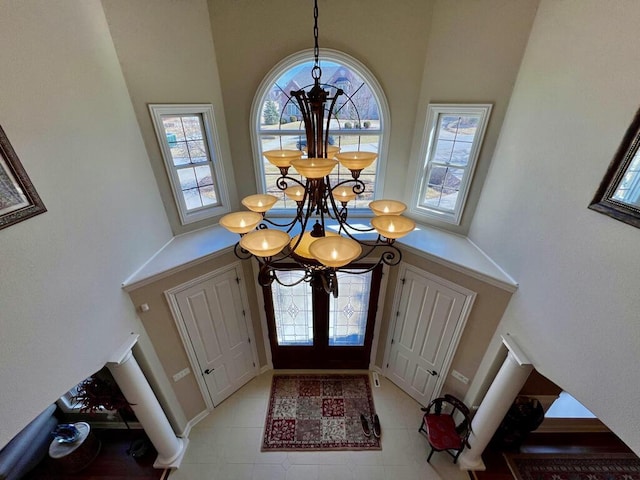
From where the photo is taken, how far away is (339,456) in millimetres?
3381

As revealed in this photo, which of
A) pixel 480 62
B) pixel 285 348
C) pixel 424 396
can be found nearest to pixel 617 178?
pixel 480 62

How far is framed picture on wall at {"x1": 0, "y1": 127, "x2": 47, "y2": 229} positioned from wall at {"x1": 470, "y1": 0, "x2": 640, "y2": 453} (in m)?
3.52

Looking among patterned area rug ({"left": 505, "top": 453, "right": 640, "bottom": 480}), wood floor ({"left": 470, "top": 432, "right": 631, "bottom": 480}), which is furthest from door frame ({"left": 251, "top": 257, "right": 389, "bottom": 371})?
patterned area rug ({"left": 505, "top": 453, "right": 640, "bottom": 480})

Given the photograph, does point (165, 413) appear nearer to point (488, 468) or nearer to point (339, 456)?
point (339, 456)

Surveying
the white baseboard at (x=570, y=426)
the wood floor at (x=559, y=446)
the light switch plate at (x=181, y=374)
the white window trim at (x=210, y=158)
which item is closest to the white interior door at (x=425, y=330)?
the wood floor at (x=559, y=446)

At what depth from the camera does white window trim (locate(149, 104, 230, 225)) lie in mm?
2833

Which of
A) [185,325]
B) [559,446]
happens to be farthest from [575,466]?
[185,325]

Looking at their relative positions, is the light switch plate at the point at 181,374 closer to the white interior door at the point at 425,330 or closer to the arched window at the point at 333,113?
the arched window at the point at 333,113

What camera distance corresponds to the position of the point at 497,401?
278 cm

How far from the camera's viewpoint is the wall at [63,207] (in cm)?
164

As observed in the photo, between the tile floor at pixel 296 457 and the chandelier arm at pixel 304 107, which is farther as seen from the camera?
the tile floor at pixel 296 457

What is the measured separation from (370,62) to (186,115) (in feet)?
6.87

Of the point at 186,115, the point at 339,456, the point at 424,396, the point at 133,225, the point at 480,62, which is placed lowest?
the point at 339,456

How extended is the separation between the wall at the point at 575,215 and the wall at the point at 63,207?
354 cm
